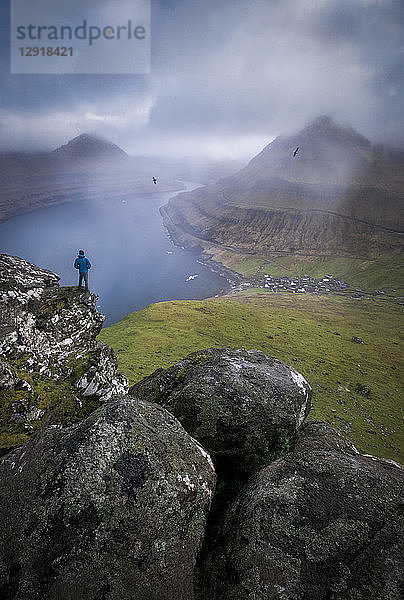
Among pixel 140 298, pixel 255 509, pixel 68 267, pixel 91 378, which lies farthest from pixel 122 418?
pixel 68 267

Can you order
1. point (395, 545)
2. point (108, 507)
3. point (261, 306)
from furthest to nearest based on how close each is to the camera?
point (261, 306) → point (108, 507) → point (395, 545)

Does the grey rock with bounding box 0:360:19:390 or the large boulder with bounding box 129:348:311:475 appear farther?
the grey rock with bounding box 0:360:19:390

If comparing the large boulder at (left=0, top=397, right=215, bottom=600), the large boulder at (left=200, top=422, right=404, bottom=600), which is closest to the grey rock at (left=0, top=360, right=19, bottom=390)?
the large boulder at (left=0, top=397, right=215, bottom=600)

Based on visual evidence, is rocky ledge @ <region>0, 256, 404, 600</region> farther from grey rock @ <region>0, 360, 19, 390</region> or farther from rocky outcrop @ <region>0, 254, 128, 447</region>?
grey rock @ <region>0, 360, 19, 390</region>

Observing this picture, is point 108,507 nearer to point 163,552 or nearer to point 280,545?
point 163,552

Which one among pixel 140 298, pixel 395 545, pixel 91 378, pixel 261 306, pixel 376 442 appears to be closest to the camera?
pixel 395 545
